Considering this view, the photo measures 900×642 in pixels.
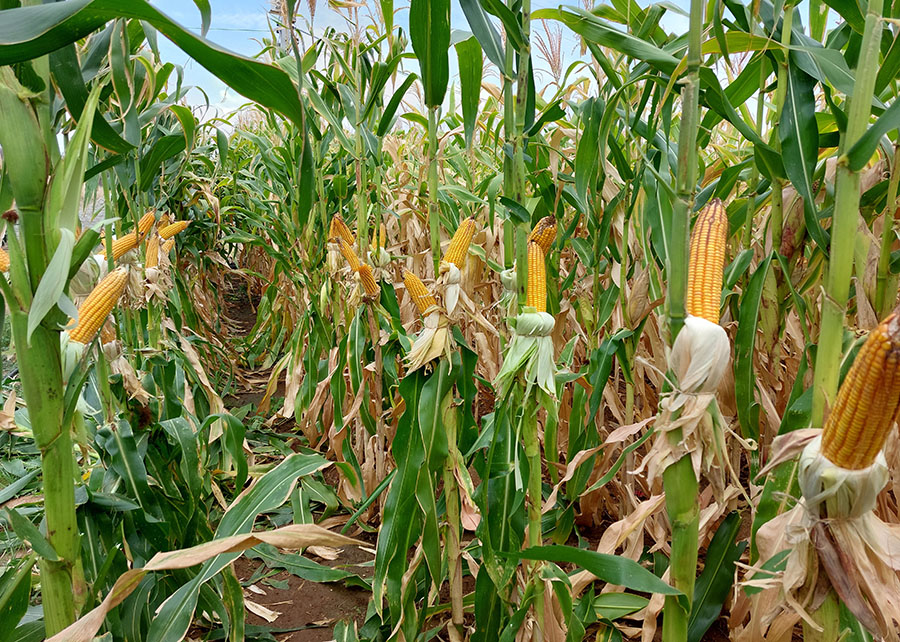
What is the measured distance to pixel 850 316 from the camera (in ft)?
5.73

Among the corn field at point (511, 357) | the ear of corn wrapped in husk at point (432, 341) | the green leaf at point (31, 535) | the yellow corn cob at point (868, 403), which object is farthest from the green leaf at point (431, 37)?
the green leaf at point (31, 535)

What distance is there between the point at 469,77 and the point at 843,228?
1103 mm

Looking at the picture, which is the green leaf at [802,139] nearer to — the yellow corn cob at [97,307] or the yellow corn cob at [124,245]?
the yellow corn cob at [97,307]

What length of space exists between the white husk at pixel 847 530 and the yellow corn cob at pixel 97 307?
1381mm

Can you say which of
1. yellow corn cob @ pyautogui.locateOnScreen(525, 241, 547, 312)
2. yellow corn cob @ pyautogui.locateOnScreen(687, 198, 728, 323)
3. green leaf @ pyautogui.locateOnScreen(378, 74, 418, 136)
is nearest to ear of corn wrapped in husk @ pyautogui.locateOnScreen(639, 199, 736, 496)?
yellow corn cob @ pyautogui.locateOnScreen(687, 198, 728, 323)

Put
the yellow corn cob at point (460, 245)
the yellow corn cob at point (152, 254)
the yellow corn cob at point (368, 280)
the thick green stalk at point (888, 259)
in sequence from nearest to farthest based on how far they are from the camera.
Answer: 1. the thick green stalk at point (888, 259)
2. the yellow corn cob at point (460, 245)
3. the yellow corn cob at point (152, 254)
4. the yellow corn cob at point (368, 280)

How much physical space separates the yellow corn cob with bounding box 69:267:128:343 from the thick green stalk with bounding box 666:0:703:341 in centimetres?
117

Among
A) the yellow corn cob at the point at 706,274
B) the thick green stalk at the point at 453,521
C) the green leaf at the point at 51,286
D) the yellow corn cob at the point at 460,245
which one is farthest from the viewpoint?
the thick green stalk at the point at 453,521

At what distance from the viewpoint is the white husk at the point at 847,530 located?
0.86m

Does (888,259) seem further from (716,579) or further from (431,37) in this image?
(431,37)

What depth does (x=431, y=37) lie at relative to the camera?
150 centimetres

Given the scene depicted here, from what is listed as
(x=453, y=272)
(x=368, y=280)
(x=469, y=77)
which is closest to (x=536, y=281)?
(x=453, y=272)

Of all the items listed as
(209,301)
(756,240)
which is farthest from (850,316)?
(209,301)

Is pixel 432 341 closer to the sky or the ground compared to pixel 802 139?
closer to the ground
